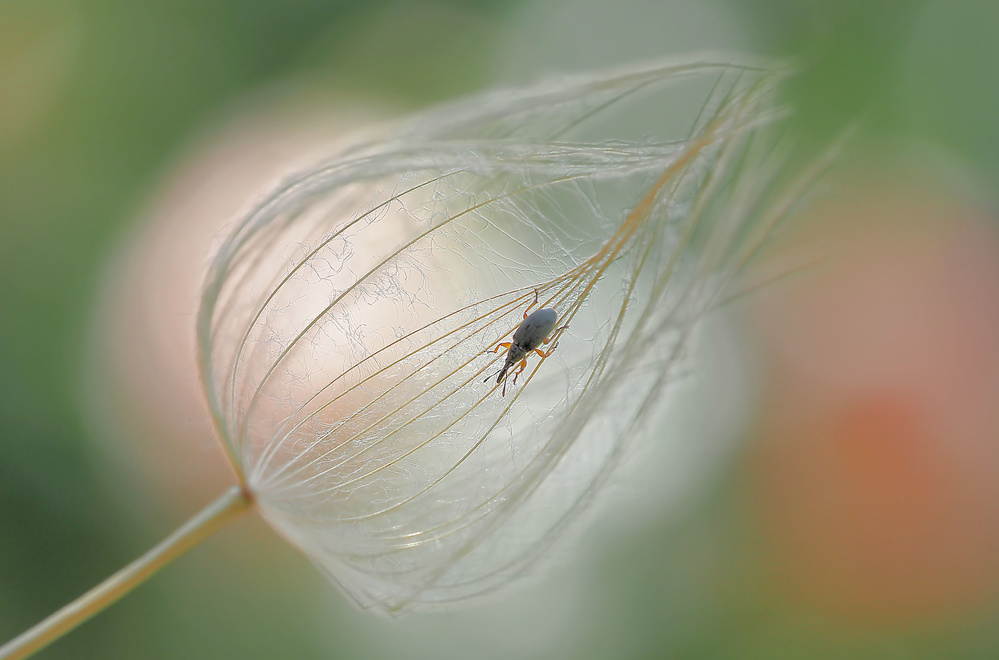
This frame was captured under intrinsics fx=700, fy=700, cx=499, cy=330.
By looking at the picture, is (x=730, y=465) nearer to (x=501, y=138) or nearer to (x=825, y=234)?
(x=825, y=234)

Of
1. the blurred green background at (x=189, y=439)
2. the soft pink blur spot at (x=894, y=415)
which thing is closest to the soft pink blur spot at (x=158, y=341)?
the blurred green background at (x=189, y=439)

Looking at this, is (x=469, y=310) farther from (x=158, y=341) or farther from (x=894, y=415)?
(x=894, y=415)

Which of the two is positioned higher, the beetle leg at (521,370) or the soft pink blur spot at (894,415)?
the beetle leg at (521,370)

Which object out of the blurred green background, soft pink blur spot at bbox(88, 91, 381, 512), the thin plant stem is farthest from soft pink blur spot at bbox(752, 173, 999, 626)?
the thin plant stem

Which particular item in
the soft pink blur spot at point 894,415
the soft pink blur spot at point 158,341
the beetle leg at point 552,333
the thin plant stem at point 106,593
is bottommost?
the soft pink blur spot at point 894,415

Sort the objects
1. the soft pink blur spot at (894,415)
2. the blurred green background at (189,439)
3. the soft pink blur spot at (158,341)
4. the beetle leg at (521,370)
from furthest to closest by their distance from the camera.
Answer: the soft pink blur spot at (894,415), the blurred green background at (189,439), the soft pink blur spot at (158,341), the beetle leg at (521,370)

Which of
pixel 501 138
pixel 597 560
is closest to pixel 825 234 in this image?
pixel 501 138

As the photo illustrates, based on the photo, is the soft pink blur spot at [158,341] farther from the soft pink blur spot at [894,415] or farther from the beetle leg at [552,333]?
the soft pink blur spot at [894,415]
